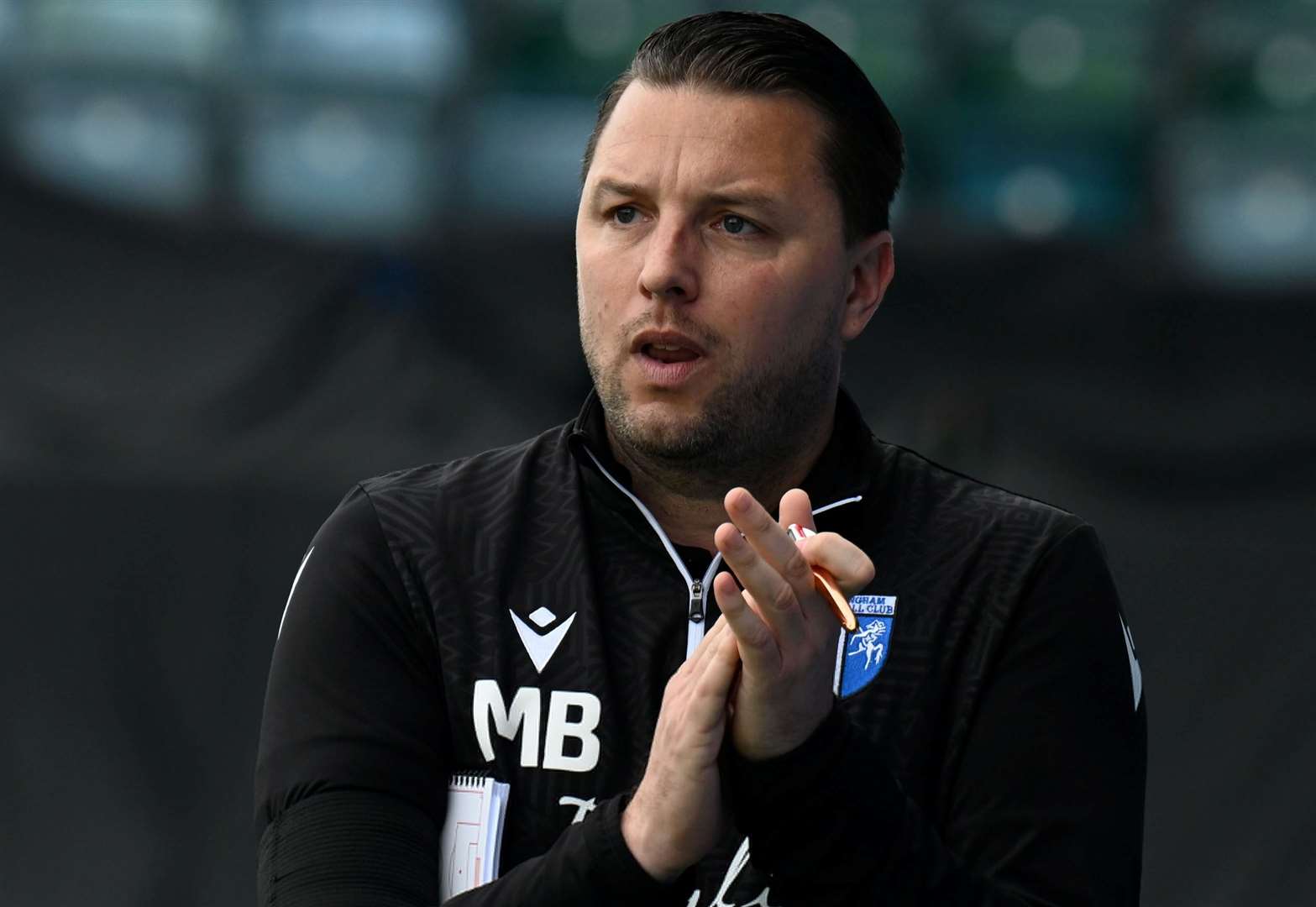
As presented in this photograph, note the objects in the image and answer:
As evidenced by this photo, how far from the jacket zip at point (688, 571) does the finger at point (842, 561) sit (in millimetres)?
356

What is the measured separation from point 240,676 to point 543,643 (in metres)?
1.41

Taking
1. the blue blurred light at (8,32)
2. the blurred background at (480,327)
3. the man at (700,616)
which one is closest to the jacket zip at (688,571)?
the man at (700,616)

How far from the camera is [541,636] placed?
219cm

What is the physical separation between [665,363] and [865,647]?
0.38 meters

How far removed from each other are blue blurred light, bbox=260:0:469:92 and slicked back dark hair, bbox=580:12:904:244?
46.1 inches

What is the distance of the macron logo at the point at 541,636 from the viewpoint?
218 centimetres

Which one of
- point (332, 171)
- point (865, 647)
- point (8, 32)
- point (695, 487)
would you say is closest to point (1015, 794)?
point (865, 647)

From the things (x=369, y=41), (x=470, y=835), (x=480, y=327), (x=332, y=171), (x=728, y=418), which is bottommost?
(x=470, y=835)

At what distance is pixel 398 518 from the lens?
225 centimetres

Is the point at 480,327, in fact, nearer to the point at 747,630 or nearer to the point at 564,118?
the point at 564,118

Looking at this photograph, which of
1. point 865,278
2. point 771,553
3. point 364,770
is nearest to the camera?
point 771,553

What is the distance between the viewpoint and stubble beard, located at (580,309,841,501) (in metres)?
2.19

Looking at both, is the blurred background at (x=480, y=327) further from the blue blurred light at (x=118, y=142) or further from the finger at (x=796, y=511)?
the finger at (x=796, y=511)

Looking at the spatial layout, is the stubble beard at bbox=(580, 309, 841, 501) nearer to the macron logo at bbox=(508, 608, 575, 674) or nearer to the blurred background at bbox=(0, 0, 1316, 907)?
the macron logo at bbox=(508, 608, 575, 674)
